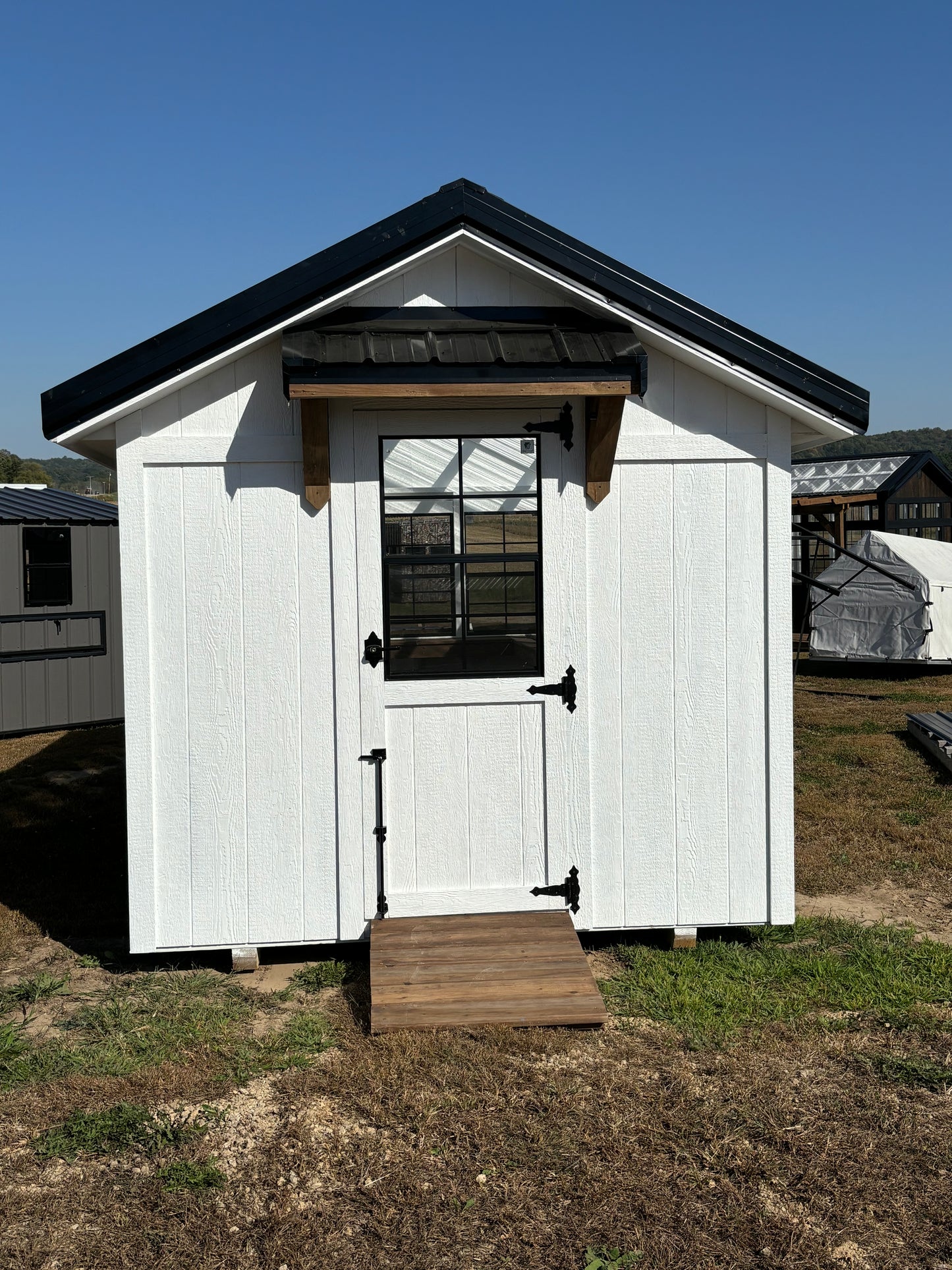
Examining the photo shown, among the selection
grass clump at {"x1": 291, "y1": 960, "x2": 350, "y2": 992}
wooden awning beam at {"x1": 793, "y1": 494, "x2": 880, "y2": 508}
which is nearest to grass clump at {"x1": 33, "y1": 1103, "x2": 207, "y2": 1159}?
grass clump at {"x1": 291, "y1": 960, "x2": 350, "y2": 992}

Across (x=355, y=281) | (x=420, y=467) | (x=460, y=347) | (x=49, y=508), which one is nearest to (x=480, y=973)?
(x=420, y=467)

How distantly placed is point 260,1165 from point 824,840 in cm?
507

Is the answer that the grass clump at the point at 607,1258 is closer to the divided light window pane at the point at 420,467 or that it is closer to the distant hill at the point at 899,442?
the divided light window pane at the point at 420,467

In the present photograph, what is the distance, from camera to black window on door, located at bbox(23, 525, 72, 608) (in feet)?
38.9

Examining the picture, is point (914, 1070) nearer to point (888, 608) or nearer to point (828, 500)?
point (888, 608)

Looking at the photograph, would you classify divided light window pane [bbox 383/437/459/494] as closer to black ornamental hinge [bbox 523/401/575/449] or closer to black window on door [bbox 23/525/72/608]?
black ornamental hinge [bbox 523/401/575/449]

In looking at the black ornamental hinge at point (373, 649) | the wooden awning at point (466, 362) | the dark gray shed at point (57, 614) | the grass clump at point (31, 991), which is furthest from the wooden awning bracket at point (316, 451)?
the dark gray shed at point (57, 614)

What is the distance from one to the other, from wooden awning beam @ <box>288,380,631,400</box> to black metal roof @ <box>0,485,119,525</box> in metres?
8.25

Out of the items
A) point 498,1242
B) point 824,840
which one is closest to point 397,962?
point 498,1242

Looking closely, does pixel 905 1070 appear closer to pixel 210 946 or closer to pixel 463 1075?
pixel 463 1075

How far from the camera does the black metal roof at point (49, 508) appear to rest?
38.7ft

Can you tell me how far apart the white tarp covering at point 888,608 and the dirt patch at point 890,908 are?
32.5ft

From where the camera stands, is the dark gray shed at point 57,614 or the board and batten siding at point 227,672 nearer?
the board and batten siding at point 227,672

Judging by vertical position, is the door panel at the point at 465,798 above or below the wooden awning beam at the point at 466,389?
below
